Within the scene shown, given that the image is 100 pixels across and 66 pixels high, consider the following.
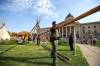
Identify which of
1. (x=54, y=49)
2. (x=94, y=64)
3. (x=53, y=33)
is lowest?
(x=94, y=64)

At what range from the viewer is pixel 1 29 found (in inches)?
3046

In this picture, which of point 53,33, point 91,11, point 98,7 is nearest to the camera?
point 98,7

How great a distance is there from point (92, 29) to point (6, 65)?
446ft

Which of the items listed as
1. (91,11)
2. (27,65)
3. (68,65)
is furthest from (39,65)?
(91,11)

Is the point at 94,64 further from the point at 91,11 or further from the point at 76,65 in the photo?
the point at 91,11

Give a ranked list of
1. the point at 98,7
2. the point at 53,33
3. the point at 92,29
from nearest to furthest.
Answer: the point at 98,7
the point at 53,33
the point at 92,29

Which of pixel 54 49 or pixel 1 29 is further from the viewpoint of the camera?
pixel 1 29

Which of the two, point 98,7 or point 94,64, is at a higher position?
point 98,7

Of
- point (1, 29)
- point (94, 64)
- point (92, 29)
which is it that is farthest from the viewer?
point (92, 29)

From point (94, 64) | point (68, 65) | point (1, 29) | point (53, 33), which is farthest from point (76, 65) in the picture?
point (1, 29)

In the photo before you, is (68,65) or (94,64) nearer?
(68,65)

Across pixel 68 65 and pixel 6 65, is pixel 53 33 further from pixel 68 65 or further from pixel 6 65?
pixel 6 65

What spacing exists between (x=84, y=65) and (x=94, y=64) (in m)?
1.14

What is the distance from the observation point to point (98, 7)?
264 inches
